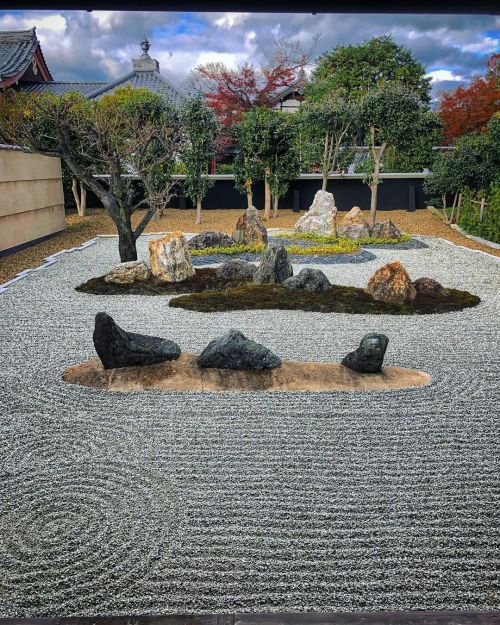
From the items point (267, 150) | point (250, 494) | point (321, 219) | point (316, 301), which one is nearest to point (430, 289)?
point (316, 301)

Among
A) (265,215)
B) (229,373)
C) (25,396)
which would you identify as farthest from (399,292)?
(265,215)

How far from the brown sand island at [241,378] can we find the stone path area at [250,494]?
138 mm

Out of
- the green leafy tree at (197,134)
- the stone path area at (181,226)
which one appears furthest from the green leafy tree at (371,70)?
the green leafy tree at (197,134)

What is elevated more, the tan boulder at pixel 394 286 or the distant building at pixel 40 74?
the distant building at pixel 40 74

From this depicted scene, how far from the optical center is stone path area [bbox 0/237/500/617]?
2.56m

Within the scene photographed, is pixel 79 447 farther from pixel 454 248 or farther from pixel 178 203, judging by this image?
pixel 178 203

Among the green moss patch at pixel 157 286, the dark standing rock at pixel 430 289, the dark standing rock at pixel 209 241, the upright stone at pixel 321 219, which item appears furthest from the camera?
the upright stone at pixel 321 219

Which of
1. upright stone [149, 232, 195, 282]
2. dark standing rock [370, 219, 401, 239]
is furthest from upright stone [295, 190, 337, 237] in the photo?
upright stone [149, 232, 195, 282]

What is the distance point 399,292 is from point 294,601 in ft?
19.9

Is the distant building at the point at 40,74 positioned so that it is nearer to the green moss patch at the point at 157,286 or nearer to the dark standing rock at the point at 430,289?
the green moss patch at the point at 157,286

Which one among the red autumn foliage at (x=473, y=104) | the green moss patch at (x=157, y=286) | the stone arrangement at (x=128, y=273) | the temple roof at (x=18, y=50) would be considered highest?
the temple roof at (x=18, y=50)

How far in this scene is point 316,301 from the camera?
26.4 ft

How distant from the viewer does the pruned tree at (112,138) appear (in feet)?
31.8

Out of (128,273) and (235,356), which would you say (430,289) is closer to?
(235,356)
